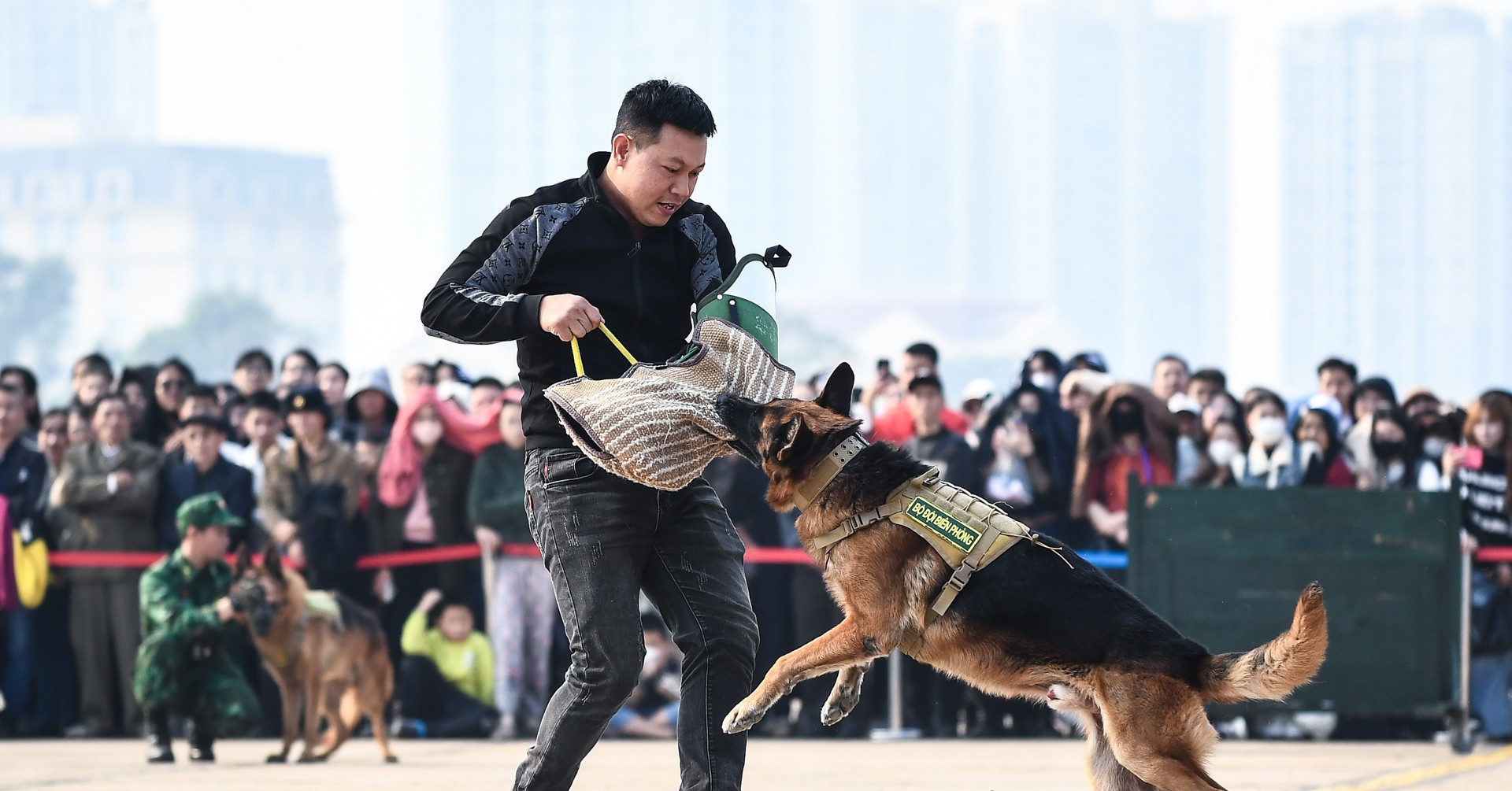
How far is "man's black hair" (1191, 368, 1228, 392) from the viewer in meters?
11.7

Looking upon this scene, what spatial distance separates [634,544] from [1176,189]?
156 m

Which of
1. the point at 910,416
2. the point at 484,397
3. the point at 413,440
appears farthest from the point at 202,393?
the point at 910,416

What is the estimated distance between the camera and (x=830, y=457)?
16.3ft

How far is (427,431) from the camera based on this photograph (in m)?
10.6

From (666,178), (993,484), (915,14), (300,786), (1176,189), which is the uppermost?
(915,14)

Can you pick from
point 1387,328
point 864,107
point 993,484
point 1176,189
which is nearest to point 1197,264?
point 1176,189

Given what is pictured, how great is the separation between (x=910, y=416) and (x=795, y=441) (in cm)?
582

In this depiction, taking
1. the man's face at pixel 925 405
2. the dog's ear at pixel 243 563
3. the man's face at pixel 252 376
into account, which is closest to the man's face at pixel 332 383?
the man's face at pixel 252 376

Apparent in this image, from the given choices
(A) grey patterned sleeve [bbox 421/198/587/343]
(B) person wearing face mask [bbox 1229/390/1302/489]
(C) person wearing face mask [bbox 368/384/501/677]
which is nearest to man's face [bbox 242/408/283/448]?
(C) person wearing face mask [bbox 368/384/501/677]

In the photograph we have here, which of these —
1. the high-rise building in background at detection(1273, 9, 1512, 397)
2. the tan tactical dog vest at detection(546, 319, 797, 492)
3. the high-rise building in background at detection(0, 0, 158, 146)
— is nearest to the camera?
the tan tactical dog vest at detection(546, 319, 797, 492)

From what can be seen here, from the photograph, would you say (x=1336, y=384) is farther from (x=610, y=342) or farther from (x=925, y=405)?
(x=610, y=342)

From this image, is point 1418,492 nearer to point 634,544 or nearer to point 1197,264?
point 634,544

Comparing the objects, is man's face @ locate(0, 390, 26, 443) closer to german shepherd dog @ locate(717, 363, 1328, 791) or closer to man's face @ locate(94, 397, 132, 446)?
man's face @ locate(94, 397, 132, 446)

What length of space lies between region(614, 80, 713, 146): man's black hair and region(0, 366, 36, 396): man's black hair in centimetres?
811
